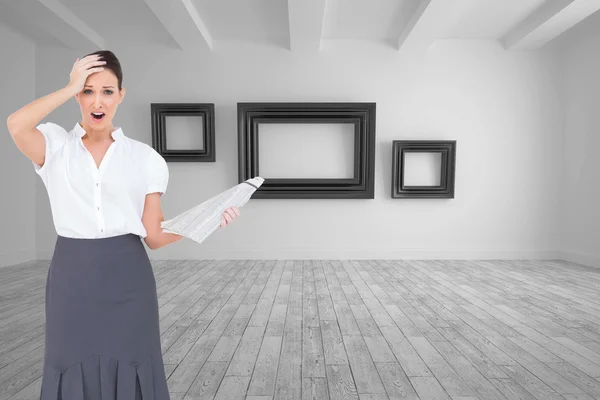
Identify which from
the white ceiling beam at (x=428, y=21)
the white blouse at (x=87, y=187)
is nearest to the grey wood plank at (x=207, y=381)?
the white blouse at (x=87, y=187)

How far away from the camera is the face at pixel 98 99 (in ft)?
3.34

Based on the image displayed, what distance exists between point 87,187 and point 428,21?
199 inches

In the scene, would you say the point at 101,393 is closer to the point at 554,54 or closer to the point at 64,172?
the point at 64,172

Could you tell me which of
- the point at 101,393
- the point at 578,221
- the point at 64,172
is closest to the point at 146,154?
the point at 64,172

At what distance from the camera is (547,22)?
16.7 feet

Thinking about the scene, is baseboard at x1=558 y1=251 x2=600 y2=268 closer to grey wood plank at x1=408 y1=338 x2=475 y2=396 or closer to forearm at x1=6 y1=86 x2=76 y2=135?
grey wood plank at x1=408 y1=338 x2=475 y2=396

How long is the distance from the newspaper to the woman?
1.2 inches

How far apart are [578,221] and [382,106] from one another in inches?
135

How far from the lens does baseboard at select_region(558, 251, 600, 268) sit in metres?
5.60

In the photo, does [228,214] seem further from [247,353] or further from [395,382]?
[247,353]

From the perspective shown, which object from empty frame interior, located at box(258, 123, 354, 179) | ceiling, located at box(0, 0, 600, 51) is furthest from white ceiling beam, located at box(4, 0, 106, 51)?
empty frame interior, located at box(258, 123, 354, 179)

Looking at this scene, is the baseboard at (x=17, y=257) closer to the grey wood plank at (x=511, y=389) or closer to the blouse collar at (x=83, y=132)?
the blouse collar at (x=83, y=132)

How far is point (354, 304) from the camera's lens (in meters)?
3.69

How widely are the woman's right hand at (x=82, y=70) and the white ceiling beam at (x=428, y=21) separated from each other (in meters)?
4.45
